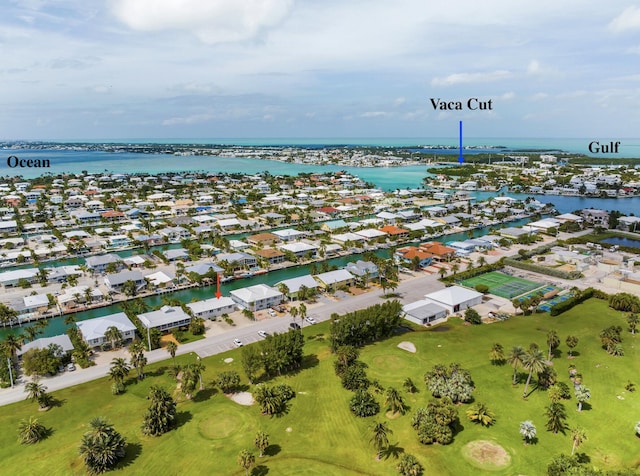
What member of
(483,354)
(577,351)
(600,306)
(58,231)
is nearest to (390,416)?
(483,354)

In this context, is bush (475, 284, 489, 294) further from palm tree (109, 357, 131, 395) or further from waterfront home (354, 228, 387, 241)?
palm tree (109, 357, 131, 395)

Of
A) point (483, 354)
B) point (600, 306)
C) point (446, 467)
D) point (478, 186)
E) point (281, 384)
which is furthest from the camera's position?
point (478, 186)

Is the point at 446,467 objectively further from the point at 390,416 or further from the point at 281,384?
the point at 281,384

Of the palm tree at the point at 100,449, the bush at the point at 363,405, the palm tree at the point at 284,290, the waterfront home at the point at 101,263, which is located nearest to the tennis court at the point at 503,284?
the palm tree at the point at 284,290

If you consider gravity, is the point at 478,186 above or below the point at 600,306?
above

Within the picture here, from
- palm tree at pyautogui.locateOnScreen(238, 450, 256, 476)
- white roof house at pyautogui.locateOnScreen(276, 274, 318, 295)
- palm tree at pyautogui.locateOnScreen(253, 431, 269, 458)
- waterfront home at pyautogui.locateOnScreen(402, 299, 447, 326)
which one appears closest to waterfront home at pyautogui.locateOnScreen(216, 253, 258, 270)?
white roof house at pyautogui.locateOnScreen(276, 274, 318, 295)

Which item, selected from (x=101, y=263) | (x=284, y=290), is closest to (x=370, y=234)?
(x=284, y=290)
